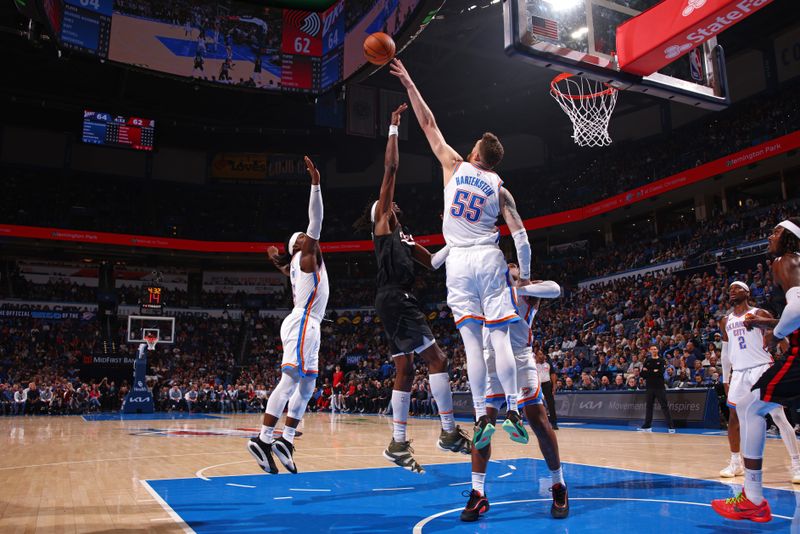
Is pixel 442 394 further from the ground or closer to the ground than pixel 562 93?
closer to the ground

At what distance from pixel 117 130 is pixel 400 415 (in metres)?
26.8

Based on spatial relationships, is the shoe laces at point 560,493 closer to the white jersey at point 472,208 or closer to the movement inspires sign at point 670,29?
the white jersey at point 472,208

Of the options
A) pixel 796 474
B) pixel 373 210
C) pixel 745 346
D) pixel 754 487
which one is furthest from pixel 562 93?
pixel 754 487

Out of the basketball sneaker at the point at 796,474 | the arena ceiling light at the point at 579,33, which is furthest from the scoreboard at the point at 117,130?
the basketball sneaker at the point at 796,474

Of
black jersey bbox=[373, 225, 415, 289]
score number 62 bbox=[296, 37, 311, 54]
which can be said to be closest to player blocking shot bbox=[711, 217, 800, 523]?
black jersey bbox=[373, 225, 415, 289]

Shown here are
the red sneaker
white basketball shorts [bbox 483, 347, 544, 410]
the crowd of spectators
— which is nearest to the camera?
the red sneaker

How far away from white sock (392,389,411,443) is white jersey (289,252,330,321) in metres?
1.06

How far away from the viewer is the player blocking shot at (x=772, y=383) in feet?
13.2

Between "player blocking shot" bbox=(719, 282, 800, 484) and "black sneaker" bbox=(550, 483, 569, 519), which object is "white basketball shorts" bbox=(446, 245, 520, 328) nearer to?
"black sneaker" bbox=(550, 483, 569, 519)

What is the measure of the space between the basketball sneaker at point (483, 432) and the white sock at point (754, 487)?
178 cm

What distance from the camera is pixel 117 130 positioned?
91.5ft

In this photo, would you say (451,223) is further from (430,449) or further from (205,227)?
(205,227)

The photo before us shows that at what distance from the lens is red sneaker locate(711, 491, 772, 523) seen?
4133 mm

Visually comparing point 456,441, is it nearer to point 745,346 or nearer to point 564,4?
point 745,346
